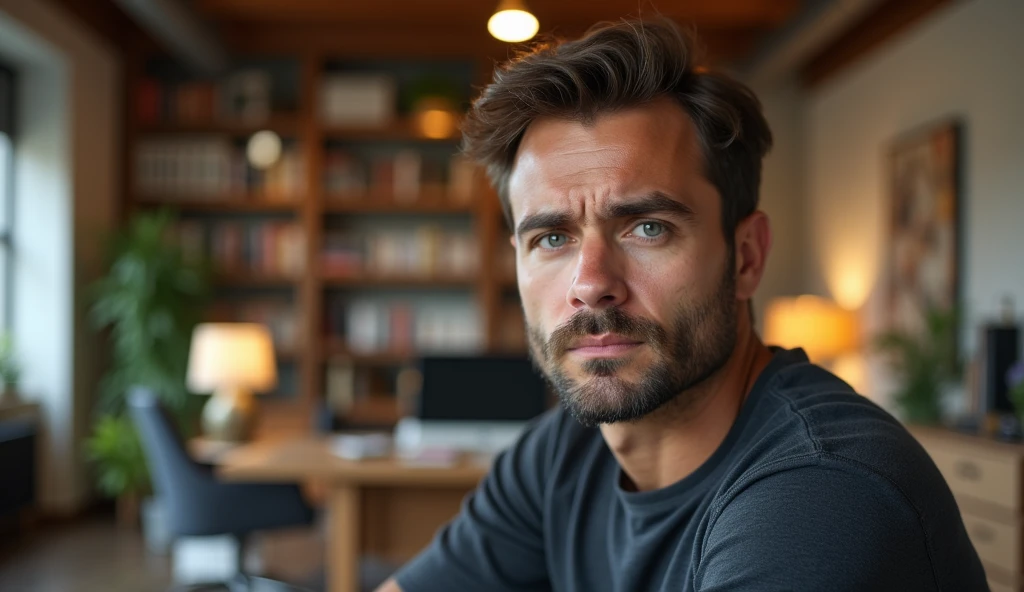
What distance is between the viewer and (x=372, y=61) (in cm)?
687

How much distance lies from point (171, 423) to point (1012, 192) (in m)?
3.94

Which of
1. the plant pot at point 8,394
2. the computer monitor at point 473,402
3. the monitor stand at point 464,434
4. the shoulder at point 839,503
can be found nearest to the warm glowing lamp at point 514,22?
the computer monitor at point 473,402

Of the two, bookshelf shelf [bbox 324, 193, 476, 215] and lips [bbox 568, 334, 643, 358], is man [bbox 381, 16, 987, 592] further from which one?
bookshelf shelf [bbox 324, 193, 476, 215]

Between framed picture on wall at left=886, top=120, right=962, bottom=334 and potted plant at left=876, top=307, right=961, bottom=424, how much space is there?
22cm

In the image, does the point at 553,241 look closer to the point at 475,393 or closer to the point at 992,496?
the point at 475,393

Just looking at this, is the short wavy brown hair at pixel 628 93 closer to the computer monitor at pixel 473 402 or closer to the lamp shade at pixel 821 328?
the computer monitor at pixel 473 402

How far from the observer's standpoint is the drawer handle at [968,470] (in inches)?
141

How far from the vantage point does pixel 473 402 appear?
155 inches

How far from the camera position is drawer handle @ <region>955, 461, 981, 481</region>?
359 centimetres

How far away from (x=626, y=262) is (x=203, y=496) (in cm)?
334

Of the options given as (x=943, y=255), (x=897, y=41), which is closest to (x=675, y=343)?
(x=943, y=255)

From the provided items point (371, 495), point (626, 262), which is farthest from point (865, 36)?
point (626, 262)

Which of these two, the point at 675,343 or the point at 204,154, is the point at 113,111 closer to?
the point at 204,154

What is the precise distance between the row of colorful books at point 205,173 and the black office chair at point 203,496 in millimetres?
2838
